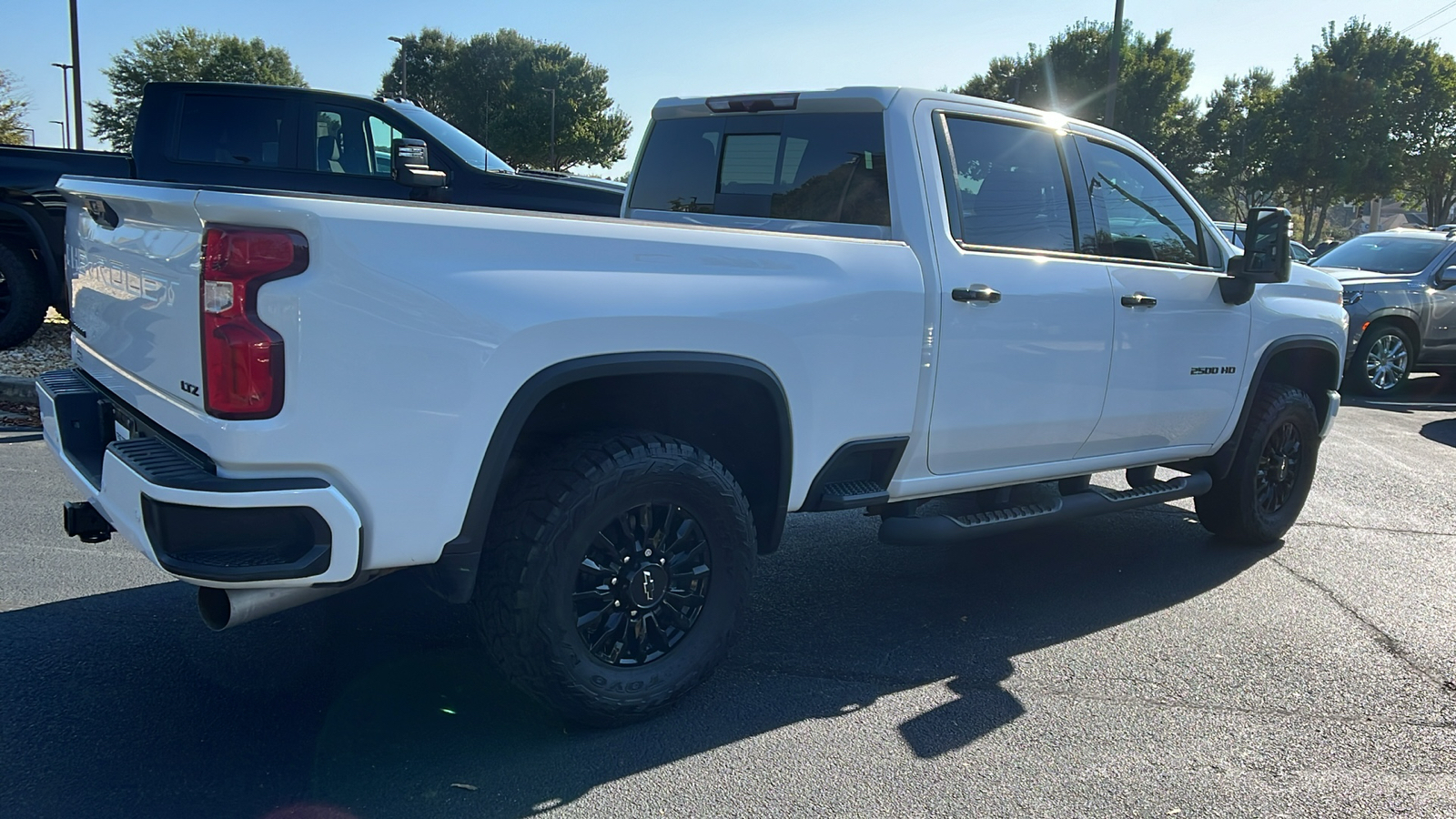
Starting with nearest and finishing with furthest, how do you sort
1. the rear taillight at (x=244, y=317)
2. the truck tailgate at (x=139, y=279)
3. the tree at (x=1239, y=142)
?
the rear taillight at (x=244, y=317)
the truck tailgate at (x=139, y=279)
the tree at (x=1239, y=142)

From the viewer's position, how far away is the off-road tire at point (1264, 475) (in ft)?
17.0

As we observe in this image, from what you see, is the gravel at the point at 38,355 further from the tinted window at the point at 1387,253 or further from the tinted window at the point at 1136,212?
the tinted window at the point at 1387,253

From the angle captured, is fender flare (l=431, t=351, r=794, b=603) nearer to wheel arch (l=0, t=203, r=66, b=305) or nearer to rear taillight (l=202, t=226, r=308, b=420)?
rear taillight (l=202, t=226, r=308, b=420)

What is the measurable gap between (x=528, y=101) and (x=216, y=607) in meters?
57.9

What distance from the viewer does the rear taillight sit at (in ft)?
7.81

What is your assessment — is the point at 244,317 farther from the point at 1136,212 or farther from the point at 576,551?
the point at 1136,212

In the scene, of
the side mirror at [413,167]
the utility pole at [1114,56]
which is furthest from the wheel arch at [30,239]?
the utility pole at [1114,56]

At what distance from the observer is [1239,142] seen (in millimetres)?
43188

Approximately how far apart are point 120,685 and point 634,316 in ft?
6.42

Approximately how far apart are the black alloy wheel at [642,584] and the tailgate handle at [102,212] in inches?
63.8

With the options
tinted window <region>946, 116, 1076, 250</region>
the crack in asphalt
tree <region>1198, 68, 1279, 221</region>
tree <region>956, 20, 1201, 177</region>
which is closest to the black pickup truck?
tinted window <region>946, 116, 1076, 250</region>

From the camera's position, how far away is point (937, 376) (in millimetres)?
3643

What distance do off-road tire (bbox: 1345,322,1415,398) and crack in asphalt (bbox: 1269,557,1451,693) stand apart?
285 inches

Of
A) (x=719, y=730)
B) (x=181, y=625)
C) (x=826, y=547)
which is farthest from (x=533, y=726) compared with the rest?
(x=826, y=547)
